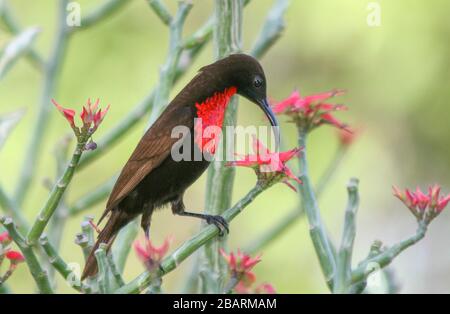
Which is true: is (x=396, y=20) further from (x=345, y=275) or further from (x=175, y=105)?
(x=345, y=275)

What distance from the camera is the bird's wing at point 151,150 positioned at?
2158 mm

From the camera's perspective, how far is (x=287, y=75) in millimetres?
5309

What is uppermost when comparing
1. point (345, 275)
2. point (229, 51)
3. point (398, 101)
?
point (398, 101)

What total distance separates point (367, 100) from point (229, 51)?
3156 mm

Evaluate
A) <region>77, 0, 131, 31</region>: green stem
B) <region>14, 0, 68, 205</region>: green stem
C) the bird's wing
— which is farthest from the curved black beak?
<region>77, 0, 131, 31</region>: green stem

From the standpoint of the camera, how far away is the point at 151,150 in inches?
88.6

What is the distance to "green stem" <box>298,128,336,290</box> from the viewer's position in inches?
80.7

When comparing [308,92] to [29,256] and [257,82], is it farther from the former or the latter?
[29,256]

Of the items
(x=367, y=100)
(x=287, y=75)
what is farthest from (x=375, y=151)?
(x=287, y=75)

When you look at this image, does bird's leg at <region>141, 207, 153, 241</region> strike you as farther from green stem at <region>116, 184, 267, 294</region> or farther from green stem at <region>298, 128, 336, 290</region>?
green stem at <region>116, 184, 267, 294</region>

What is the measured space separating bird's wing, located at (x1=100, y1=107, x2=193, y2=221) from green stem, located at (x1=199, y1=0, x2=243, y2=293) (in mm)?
137

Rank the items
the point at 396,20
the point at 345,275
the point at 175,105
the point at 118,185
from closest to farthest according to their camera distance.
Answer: the point at 345,275 → the point at 118,185 → the point at 175,105 → the point at 396,20

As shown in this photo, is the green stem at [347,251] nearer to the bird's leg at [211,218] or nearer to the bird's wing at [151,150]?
the bird's leg at [211,218]

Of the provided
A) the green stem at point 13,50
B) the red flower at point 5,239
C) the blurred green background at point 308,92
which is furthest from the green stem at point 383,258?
the blurred green background at point 308,92
